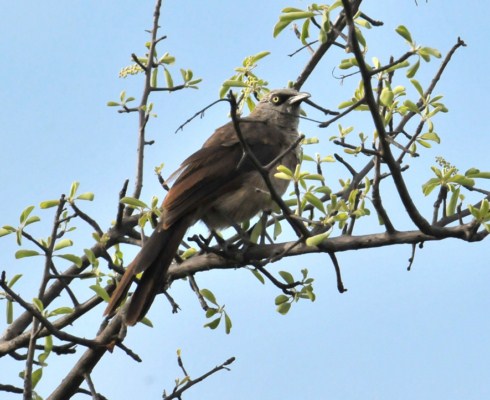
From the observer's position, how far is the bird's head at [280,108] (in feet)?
19.8

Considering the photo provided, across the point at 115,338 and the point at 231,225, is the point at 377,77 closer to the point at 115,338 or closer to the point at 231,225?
the point at 231,225

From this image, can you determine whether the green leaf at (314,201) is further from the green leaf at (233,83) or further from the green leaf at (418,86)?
the green leaf at (233,83)

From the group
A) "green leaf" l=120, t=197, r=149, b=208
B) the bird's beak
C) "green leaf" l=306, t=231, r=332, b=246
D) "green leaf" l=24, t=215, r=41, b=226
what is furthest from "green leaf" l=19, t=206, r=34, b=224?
the bird's beak

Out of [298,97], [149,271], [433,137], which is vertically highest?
[298,97]

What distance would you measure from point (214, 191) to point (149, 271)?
78cm

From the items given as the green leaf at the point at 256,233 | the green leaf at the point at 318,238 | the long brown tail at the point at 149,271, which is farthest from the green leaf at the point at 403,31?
the long brown tail at the point at 149,271

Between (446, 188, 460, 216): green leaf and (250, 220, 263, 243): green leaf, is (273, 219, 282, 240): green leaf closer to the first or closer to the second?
(250, 220, 263, 243): green leaf

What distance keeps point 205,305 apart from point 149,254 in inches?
17.3

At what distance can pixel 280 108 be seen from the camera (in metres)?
6.09

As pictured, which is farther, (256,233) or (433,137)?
(256,233)

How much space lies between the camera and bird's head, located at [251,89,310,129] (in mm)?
6043

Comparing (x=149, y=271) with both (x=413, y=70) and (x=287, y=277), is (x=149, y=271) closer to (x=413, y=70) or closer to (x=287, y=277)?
(x=287, y=277)

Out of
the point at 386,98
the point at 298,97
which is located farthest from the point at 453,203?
the point at 298,97

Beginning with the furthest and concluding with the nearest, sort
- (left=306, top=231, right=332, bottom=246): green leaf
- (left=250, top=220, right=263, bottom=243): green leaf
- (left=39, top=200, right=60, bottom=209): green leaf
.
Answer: (left=250, top=220, right=263, bottom=243): green leaf → (left=39, top=200, right=60, bottom=209): green leaf → (left=306, top=231, right=332, bottom=246): green leaf
